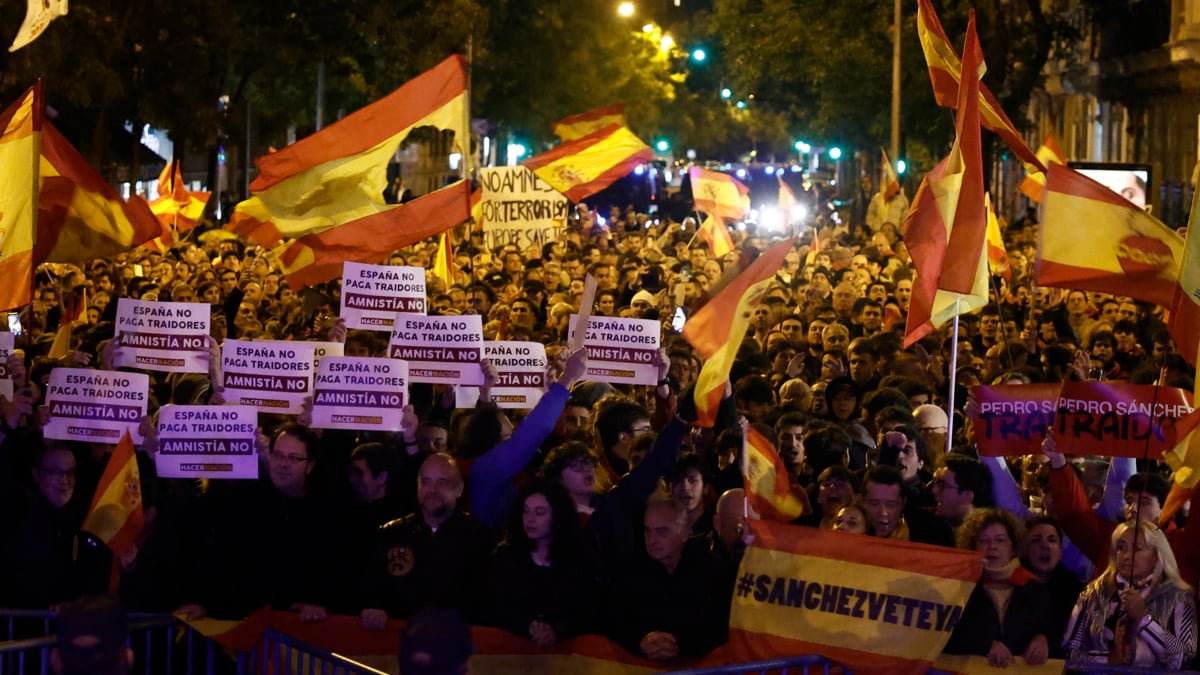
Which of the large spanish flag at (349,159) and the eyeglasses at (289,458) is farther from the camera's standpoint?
the large spanish flag at (349,159)

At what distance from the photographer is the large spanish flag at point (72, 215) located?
1197 centimetres

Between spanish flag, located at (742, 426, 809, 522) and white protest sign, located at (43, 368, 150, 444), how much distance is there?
2.89m

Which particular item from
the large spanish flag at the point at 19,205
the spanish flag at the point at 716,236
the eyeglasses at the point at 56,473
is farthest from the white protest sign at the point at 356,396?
the spanish flag at the point at 716,236

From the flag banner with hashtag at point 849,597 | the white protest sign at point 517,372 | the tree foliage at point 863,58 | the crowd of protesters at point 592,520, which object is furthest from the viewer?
the tree foliage at point 863,58

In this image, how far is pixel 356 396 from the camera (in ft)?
30.5

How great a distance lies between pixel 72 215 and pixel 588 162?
756cm

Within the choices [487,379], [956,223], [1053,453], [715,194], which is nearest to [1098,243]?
[956,223]

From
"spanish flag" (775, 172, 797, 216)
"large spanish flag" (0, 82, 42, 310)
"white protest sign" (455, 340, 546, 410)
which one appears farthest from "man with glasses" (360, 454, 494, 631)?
"spanish flag" (775, 172, 797, 216)

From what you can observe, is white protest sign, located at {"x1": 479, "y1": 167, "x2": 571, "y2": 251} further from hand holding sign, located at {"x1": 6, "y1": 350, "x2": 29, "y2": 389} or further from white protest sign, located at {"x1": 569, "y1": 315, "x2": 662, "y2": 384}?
hand holding sign, located at {"x1": 6, "y1": 350, "x2": 29, "y2": 389}

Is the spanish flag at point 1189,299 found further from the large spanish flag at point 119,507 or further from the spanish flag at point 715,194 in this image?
the spanish flag at point 715,194

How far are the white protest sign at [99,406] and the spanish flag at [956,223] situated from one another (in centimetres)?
406

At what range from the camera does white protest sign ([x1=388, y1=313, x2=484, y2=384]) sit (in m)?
10.3

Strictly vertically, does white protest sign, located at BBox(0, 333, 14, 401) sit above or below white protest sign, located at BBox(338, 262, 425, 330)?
below

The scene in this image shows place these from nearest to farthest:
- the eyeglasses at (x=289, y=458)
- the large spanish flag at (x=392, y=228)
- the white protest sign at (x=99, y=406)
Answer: the eyeglasses at (x=289, y=458)
the white protest sign at (x=99, y=406)
the large spanish flag at (x=392, y=228)
